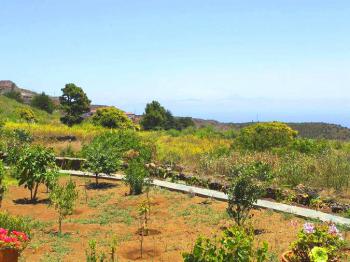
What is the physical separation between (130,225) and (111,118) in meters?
33.2

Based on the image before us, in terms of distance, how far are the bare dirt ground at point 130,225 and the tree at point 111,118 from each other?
28.9 meters

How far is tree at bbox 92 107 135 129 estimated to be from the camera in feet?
140

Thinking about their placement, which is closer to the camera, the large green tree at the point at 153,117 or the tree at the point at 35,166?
the tree at the point at 35,166

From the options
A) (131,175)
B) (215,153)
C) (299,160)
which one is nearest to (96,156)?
(131,175)

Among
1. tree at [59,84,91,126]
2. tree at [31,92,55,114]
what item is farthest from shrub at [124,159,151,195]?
tree at [31,92,55,114]

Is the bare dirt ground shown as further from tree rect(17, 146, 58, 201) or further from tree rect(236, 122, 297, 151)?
tree rect(236, 122, 297, 151)

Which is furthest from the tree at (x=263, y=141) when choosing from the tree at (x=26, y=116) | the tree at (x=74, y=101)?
the tree at (x=74, y=101)

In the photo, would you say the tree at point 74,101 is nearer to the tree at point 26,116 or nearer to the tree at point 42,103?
the tree at point 26,116

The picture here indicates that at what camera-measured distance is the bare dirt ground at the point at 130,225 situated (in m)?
8.23

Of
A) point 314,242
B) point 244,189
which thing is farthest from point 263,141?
point 314,242

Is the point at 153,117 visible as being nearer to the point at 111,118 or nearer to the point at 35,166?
the point at 111,118

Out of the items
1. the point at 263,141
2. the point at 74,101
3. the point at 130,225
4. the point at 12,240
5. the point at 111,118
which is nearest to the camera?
the point at 12,240

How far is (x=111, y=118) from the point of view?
4284 centimetres

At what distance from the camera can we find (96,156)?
48.7 ft
